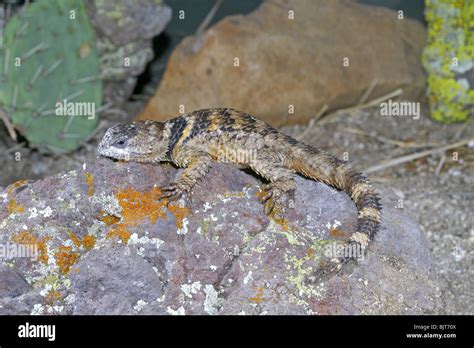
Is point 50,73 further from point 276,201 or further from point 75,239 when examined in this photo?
point 276,201

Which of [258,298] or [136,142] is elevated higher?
[136,142]

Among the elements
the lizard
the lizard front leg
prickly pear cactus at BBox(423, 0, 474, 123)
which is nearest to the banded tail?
the lizard

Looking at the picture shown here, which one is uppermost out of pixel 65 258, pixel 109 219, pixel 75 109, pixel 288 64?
pixel 109 219

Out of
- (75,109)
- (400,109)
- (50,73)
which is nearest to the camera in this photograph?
(50,73)

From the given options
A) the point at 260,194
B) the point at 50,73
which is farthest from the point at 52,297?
the point at 50,73

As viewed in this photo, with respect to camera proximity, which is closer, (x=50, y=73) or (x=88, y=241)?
(x=88, y=241)
